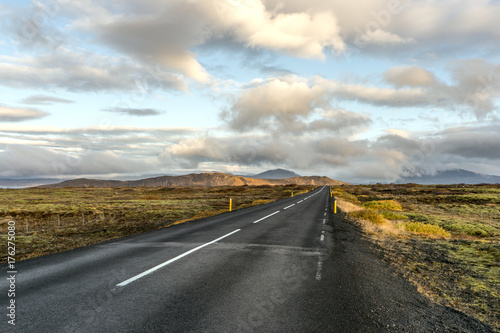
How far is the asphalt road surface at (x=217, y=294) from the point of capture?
4.37 metres

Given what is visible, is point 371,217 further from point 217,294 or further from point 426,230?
point 217,294

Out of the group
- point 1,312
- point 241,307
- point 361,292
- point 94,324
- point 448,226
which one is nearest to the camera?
point 94,324

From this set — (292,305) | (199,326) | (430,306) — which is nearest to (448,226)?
(430,306)

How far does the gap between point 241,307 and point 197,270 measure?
2449mm

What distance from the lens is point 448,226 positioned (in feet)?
73.6

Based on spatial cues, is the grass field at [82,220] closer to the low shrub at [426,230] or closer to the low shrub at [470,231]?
the low shrub at [426,230]

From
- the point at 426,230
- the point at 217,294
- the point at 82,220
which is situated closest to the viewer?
the point at 217,294

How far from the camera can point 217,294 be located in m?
5.50

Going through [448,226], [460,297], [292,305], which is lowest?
[448,226]

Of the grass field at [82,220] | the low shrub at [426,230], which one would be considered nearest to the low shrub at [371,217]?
the low shrub at [426,230]

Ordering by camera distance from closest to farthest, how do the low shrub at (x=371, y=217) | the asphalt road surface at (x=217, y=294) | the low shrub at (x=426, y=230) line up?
the asphalt road surface at (x=217, y=294) → the low shrub at (x=426, y=230) → the low shrub at (x=371, y=217)

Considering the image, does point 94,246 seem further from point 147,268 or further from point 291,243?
point 291,243

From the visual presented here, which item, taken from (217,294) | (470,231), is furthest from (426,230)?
(217,294)

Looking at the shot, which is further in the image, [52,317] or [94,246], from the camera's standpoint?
[94,246]
